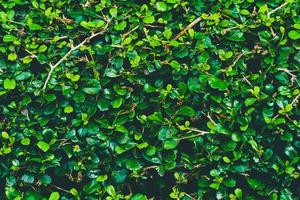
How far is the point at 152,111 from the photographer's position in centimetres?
250

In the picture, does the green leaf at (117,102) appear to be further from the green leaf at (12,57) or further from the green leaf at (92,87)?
the green leaf at (12,57)

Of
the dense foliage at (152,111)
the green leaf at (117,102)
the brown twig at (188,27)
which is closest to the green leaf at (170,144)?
the dense foliage at (152,111)

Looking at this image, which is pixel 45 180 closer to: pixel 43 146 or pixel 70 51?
pixel 43 146

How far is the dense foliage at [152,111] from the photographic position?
7.98ft

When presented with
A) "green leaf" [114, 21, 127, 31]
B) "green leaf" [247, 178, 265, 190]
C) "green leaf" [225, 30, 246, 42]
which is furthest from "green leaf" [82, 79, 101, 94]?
"green leaf" [247, 178, 265, 190]

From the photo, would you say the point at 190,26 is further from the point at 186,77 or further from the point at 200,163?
the point at 200,163

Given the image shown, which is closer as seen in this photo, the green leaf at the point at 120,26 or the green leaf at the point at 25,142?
the green leaf at the point at 25,142

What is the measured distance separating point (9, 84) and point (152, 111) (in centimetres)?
67

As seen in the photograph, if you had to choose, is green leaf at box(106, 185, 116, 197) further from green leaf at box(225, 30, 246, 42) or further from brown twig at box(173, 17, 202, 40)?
green leaf at box(225, 30, 246, 42)

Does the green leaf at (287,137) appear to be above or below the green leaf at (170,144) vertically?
above

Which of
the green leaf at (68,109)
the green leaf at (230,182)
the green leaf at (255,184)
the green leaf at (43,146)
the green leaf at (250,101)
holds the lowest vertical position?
the green leaf at (255,184)

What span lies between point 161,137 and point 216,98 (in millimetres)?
303

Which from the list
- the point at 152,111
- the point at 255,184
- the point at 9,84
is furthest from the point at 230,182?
the point at 9,84

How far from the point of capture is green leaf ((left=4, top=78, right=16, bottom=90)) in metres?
2.48
